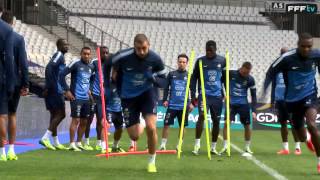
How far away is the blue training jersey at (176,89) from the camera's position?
13.5 metres

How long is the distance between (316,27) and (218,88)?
3164cm

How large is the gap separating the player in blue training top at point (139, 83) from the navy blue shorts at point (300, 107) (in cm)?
186

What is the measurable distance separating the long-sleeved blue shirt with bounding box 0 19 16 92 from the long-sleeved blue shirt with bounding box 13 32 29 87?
1.53ft

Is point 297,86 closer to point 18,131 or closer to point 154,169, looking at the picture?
point 154,169

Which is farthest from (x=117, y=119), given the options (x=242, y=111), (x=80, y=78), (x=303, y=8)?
(x=303, y=8)

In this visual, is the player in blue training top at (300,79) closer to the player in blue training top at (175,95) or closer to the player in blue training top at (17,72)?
the player in blue training top at (17,72)

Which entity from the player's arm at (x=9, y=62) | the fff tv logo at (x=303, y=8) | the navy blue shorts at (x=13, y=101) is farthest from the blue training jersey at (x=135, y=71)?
the fff tv logo at (x=303, y=8)

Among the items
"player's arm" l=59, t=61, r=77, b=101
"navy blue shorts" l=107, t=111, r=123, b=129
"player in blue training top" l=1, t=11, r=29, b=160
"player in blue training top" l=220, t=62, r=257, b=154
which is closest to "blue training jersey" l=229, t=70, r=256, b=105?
"player in blue training top" l=220, t=62, r=257, b=154

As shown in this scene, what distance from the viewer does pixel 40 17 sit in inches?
1369

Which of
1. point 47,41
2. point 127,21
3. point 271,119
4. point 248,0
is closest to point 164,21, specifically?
point 127,21

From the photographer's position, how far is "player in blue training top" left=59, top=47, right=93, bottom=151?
503 inches

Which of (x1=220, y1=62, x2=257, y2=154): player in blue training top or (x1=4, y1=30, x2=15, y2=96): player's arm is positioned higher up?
(x1=4, y1=30, x2=15, y2=96): player's arm

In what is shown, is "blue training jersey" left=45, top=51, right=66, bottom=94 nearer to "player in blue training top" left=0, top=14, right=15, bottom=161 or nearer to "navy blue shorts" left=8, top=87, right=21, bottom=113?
"navy blue shorts" left=8, top=87, right=21, bottom=113

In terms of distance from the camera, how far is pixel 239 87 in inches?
526
